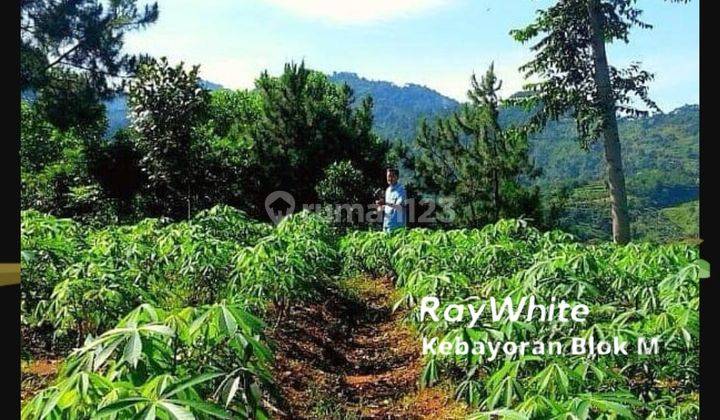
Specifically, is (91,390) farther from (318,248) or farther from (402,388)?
(318,248)

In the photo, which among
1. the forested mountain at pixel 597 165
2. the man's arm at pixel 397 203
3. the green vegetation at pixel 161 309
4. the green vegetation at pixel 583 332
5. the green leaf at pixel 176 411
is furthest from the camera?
the man's arm at pixel 397 203

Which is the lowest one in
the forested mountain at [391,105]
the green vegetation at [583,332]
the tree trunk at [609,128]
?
the green vegetation at [583,332]

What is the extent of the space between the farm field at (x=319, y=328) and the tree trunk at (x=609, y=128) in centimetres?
181

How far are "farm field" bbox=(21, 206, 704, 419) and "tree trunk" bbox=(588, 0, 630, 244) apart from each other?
1.81 metres

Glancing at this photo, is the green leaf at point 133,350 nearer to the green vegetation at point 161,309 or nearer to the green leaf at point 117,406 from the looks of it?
the green vegetation at point 161,309

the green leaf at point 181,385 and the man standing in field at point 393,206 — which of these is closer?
the green leaf at point 181,385

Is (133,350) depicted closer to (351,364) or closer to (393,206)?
(351,364)

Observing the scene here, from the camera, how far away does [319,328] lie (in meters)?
3.68

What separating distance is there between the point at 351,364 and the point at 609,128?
126 inches

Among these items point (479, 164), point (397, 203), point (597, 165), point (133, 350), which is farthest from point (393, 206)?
point (133, 350)

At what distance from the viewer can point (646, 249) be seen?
281 centimetres

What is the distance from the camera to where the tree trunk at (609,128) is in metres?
4.91

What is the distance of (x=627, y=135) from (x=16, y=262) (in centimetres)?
524
